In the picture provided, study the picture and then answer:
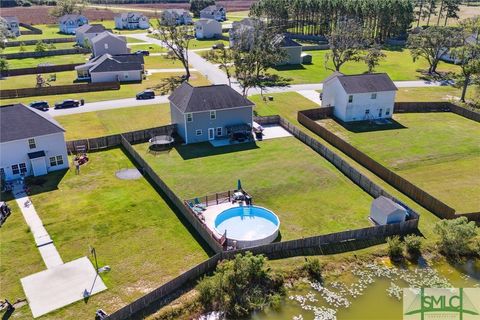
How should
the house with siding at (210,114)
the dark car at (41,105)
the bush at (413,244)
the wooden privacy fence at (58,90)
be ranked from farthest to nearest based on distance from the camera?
the wooden privacy fence at (58,90) < the dark car at (41,105) < the house with siding at (210,114) < the bush at (413,244)

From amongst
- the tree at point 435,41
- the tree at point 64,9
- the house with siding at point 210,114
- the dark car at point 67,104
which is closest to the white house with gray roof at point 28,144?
the house with siding at point 210,114

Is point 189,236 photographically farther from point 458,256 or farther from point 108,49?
point 108,49

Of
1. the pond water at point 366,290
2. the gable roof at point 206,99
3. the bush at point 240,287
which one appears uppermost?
the gable roof at point 206,99

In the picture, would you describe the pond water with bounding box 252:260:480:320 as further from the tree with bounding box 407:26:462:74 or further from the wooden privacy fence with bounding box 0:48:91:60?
the wooden privacy fence with bounding box 0:48:91:60

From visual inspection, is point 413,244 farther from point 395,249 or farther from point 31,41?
point 31,41

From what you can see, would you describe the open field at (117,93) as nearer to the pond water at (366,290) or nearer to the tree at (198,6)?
the pond water at (366,290)

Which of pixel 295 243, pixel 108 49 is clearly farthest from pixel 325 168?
pixel 108 49

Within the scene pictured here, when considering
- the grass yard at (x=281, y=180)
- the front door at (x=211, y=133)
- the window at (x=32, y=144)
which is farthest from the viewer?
the front door at (x=211, y=133)
